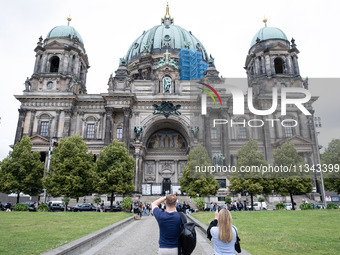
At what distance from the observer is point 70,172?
102 ft

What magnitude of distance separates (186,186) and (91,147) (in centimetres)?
1889

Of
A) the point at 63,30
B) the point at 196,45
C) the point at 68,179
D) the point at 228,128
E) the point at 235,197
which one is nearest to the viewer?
the point at 68,179

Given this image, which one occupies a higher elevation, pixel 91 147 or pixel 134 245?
pixel 91 147

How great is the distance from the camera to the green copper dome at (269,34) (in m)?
53.0

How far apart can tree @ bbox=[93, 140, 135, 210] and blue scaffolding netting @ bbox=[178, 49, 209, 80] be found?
31.8 metres

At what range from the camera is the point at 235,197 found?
134ft

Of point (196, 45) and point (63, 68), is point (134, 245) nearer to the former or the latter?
point (63, 68)

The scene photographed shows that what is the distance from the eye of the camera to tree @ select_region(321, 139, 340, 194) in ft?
111

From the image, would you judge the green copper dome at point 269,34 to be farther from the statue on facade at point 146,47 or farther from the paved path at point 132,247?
the paved path at point 132,247

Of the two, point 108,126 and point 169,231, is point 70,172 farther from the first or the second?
point 169,231

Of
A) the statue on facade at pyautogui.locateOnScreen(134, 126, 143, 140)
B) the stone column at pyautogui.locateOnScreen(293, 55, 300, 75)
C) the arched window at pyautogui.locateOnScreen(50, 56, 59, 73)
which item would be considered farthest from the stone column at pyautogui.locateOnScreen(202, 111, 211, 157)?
the arched window at pyautogui.locateOnScreen(50, 56, 59, 73)

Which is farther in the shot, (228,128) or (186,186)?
(228,128)

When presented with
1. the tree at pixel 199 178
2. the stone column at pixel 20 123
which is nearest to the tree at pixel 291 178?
the tree at pixel 199 178

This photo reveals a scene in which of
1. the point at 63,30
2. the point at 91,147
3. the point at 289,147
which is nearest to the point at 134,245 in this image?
the point at 289,147
